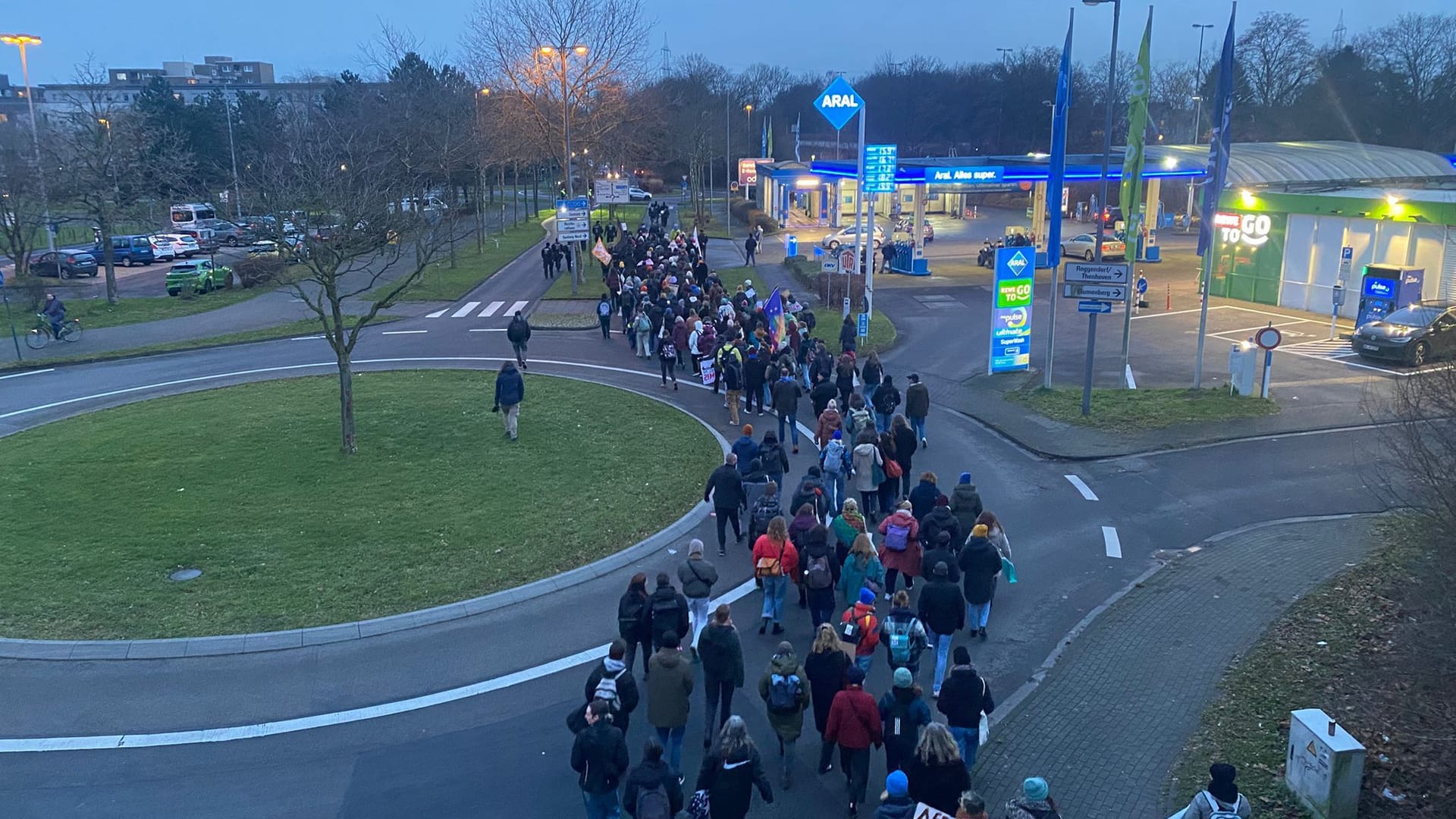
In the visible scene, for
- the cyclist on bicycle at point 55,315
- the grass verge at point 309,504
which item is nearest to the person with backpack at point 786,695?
the grass verge at point 309,504

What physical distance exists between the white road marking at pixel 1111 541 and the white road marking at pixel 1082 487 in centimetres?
134

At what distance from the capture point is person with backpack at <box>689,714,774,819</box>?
22.5ft

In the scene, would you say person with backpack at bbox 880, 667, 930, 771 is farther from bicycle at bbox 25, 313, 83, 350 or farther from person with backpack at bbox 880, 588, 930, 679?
bicycle at bbox 25, 313, 83, 350

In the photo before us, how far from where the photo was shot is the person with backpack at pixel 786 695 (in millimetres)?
7836

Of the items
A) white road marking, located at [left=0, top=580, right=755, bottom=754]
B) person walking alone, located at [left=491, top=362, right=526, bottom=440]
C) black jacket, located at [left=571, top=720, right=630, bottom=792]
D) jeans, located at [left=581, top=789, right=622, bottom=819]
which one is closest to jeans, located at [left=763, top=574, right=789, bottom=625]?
white road marking, located at [left=0, top=580, right=755, bottom=754]

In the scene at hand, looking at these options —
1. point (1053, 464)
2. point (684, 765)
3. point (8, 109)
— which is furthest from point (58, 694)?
point (8, 109)

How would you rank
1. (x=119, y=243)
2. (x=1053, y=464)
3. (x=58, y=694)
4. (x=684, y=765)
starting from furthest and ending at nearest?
1. (x=119, y=243)
2. (x=1053, y=464)
3. (x=58, y=694)
4. (x=684, y=765)

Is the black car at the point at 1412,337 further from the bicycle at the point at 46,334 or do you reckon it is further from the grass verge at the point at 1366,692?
the bicycle at the point at 46,334

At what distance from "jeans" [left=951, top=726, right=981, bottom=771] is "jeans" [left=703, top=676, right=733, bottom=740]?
1.96m

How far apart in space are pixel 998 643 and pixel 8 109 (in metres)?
133

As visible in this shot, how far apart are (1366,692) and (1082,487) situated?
6973 millimetres

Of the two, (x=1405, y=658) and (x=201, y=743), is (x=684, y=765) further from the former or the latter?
(x=1405, y=658)

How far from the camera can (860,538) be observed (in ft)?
34.1

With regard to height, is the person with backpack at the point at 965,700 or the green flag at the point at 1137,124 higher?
the green flag at the point at 1137,124
